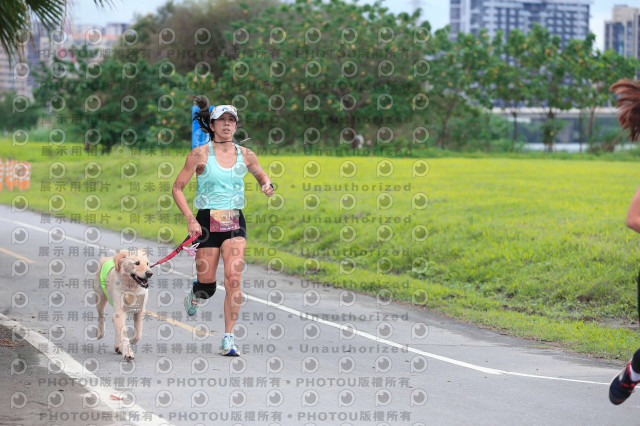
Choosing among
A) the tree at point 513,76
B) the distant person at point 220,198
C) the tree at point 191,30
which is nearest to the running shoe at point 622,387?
the distant person at point 220,198

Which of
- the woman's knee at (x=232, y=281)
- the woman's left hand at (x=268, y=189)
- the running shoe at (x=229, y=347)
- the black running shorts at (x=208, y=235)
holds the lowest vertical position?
the running shoe at (x=229, y=347)

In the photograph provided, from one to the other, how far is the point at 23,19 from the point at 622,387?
26.9 feet

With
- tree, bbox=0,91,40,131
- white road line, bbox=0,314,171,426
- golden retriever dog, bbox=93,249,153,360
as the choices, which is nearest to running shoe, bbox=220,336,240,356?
golden retriever dog, bbox=93,249,153,360

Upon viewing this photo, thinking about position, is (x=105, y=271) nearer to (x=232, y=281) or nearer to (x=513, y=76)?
(x=232, y=281)

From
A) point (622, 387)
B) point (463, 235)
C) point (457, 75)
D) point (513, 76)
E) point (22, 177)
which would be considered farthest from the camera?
point (513, 76)

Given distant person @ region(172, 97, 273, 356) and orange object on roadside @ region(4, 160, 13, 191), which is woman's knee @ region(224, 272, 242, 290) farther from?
orange object on roadside @ region(4, 160, 13, 191)

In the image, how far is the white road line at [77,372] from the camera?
6393 millimetres

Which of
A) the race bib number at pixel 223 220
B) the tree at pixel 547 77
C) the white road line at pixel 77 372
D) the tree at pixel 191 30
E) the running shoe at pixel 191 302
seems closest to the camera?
the white road line at pixel 77 372

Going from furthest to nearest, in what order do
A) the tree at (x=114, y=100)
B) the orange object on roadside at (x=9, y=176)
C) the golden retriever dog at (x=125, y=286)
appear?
the tree at (x=114, y=100), the orange object on roadside at (x=9, y=176), the golden retriever dog at (x=125, y=286)

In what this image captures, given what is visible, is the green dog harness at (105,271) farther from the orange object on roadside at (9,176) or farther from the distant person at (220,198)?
the orange object on roadside at (9,176)

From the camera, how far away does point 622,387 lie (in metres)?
5.93

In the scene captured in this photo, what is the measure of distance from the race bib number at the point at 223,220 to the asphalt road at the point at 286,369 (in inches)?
46.7

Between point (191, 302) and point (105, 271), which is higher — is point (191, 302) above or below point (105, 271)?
below

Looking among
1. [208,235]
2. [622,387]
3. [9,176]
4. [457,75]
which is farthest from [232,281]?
[457,75]
